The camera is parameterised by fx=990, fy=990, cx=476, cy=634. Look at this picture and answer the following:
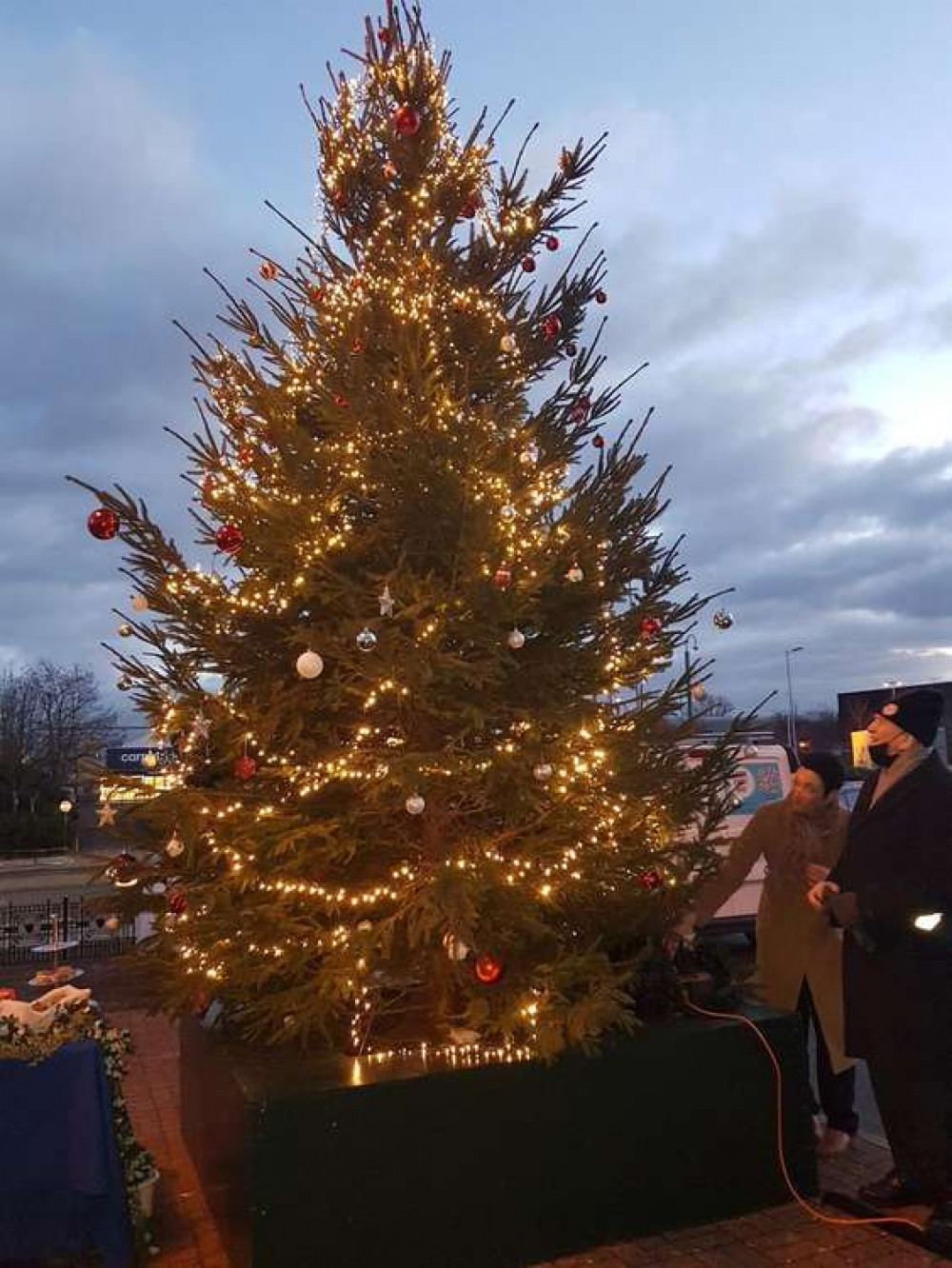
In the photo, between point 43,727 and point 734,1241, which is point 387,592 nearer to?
point 734,1241

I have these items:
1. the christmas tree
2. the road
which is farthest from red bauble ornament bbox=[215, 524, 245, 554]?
the road

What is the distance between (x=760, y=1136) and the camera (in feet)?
15.2

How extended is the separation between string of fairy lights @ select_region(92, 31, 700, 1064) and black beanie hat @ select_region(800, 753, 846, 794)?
1.03m

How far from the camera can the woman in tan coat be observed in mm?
5355

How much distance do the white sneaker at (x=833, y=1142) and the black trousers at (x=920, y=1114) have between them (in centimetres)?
103

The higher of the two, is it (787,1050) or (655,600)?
(655,600)

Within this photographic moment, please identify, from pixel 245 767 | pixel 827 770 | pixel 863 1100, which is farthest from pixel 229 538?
pixel 863 1100

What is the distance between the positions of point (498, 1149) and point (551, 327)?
14.9 feet

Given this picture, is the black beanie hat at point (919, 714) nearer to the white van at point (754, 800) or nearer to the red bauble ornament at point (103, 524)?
the red bauble ornament at point (103, 524)

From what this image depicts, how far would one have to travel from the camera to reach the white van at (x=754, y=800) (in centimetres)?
955

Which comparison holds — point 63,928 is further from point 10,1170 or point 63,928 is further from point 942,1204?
point 942,1204

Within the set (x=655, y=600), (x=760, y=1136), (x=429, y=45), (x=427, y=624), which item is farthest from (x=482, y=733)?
(x=429, y=45)

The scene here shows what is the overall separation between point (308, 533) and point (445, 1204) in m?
2.96

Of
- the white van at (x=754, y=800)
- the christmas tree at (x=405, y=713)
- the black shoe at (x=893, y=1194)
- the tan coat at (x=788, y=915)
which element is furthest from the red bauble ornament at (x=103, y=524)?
the white van at (x=754, y=800)
